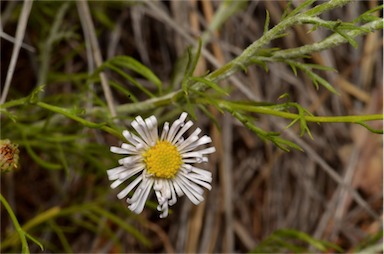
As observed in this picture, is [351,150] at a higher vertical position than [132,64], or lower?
lower

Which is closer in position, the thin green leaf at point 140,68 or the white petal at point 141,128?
the white petal at point 141,128

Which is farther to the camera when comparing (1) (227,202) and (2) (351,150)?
(2) (351,150)

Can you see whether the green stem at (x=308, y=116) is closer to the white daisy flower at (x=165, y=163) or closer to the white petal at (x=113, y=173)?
the white daisy flower at (x=165, y=163)

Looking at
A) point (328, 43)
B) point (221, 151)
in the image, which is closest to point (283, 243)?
point (221, 151)

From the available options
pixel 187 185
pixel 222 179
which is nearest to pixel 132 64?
pixel 187 185

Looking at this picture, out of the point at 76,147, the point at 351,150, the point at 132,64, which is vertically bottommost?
the point at 351,150

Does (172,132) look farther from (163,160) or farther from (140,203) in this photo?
(140,203)

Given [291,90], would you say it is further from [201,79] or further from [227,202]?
[201,79]

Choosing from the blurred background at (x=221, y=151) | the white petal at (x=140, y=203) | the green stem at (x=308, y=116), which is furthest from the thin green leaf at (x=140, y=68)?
the blurred background at (x=221, y=151)
